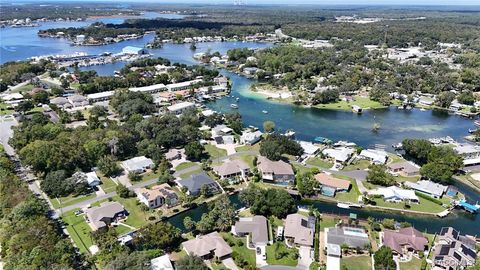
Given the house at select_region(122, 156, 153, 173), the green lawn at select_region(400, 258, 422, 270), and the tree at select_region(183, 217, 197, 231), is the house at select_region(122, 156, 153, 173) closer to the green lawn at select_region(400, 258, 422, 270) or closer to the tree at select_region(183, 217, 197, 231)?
the tree at select_region(183, 217, 197, 231)

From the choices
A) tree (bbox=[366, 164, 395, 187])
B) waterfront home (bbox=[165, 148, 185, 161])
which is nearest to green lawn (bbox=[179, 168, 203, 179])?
waterfront home (bbox=[165, 148, 185, 161])

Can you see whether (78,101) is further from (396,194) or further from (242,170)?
(396,194)

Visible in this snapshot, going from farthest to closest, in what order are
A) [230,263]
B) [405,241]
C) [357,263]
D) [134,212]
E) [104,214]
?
[134,212]
[104,214]
[405,241]
[357,263]
[230,263]

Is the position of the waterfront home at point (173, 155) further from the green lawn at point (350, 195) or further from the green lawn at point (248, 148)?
the green lawn at point (350, 195)

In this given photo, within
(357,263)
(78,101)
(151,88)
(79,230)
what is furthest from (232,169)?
(151,88)

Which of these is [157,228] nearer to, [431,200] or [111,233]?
[111,233]

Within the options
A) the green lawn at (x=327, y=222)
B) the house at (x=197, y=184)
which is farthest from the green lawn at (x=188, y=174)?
the green lawn at (x=327, y=222)
